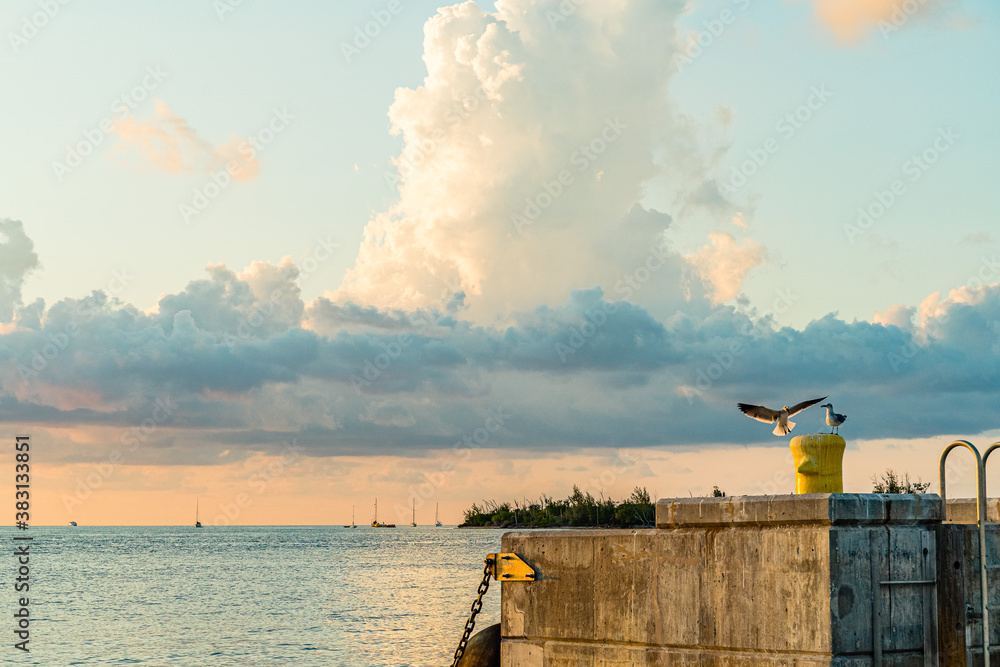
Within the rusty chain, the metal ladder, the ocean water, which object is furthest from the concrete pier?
the ocean water

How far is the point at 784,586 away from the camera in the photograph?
28.7ft

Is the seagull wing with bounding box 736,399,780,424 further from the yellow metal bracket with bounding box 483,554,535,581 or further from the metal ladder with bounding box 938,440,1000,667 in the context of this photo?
the yellow metal bracket with bounding box 483,554,535,581

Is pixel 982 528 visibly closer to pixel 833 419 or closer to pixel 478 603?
pixel 833 419

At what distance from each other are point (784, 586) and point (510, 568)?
2.96m

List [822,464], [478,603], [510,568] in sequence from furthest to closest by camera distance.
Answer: [478,603] < [510,568] < [822,464]

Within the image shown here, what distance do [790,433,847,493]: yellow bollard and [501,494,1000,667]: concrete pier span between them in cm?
79

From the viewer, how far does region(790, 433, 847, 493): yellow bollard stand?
31.5 feet

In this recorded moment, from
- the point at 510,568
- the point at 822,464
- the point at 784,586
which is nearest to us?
the point at 784,586

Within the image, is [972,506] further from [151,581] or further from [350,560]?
[350,560]

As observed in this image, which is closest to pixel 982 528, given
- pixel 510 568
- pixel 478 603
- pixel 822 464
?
pixel 822 464

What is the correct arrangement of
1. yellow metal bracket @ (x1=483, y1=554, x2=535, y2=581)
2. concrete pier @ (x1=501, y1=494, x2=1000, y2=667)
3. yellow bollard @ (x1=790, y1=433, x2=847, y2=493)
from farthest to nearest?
yellow metal bracket @ (x1=483, y1=554, x2=535, y2=581), yellow bollard @ (x1=790, y1=433, x2=847, y2=493), concrete pier @ (x1=501, y1=494, x2=1000, y2=667)

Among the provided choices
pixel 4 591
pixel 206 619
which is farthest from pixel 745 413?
pixel 4 591

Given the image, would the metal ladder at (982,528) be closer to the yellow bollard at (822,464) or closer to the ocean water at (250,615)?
the yellow bollard at (822,464)

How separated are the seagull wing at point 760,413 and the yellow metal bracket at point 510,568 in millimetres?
2735
